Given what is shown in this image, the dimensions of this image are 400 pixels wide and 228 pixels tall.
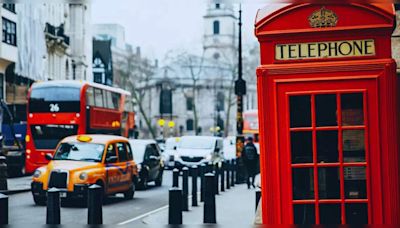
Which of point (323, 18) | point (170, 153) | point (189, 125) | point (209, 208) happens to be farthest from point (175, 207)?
point (189, 125)

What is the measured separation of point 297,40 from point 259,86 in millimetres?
552

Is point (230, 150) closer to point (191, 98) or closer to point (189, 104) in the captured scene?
point (191, 98)

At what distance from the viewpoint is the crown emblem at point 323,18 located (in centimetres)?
671

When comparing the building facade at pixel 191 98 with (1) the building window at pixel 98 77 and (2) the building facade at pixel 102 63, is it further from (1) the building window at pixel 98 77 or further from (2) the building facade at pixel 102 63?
(1) the building window at pixel 98 77

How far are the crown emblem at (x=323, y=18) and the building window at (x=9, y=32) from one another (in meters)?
31.9

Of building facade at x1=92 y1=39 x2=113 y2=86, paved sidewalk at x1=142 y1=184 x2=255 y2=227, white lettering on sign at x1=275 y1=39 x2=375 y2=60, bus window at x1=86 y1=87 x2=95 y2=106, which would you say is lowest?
paved sidewalk at x1=142 y1=184 x2=255 y2=227

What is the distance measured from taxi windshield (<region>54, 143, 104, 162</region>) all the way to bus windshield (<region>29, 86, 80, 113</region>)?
1121 centimetres

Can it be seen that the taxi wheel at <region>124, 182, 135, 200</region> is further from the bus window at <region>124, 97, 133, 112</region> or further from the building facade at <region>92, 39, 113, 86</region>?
the building facade at <region>92, 39, 113, 86</region>

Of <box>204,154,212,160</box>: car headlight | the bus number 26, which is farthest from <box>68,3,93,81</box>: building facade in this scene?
<box>204,154,212,160</box>: car headlight

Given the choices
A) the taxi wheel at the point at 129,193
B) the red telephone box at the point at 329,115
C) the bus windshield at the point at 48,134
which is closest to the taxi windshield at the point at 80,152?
the taxi wheel at the point at 129,193

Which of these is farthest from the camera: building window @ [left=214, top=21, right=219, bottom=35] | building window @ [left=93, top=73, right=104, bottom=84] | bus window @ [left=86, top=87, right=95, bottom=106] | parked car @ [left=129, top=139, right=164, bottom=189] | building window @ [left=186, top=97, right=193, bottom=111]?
building window @ [left=214, top=21, right=219, bottom=35]

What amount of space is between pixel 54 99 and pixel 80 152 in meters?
11.9

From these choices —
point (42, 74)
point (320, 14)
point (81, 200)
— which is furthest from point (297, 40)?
point (42, 74)

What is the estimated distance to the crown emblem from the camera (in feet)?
22.0
